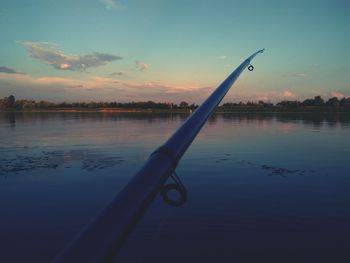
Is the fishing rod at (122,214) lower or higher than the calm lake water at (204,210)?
higher

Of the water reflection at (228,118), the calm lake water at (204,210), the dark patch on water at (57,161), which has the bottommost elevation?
the calm lake water at (204,210)

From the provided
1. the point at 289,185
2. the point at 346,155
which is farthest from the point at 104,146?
the point at 346,155

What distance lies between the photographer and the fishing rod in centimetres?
167

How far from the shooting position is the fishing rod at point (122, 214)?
1.67 metres

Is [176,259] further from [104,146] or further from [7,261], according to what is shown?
[104,146]

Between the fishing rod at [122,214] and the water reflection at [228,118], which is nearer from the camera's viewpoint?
the fishing rod at [122,214]

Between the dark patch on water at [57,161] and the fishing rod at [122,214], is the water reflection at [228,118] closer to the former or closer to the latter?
the dark patch on water at [57,161]

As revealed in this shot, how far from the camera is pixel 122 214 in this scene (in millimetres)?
1861

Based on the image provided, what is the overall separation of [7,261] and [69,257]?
7.93 meters

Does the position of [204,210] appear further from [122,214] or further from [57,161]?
[57,161]

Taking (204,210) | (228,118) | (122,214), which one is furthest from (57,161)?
(228,118)

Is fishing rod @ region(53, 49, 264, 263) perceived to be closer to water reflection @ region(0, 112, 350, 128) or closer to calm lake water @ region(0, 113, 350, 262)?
calm lake water @ region(0, 113, 350, 262)

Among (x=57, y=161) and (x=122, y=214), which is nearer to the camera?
(x=122, y=214)

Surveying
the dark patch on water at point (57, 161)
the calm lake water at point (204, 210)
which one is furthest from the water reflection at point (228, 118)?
the calm lake water at point (204, 210)
